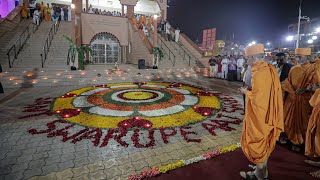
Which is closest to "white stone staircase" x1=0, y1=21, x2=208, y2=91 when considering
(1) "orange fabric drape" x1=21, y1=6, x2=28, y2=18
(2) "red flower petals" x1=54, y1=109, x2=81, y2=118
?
(1) "orange fabric drape" x1=21, y1=6, x2=28, y2=18

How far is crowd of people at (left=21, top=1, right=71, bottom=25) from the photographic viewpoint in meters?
17.8

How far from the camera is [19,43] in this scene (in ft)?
46.8

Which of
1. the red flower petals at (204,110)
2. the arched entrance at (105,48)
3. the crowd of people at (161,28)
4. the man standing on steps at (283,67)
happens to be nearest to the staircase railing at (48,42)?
the arched entrance at (105,48)

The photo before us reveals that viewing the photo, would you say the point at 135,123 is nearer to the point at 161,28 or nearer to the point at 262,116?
the point at 262,116

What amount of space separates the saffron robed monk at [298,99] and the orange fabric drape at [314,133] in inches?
12.9

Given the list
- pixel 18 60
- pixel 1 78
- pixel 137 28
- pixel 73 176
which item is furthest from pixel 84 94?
pixel 137 28

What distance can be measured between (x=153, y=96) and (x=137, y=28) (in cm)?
1372

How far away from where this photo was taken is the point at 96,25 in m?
20.3

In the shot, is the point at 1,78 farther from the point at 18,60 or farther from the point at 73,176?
the point at 73,176

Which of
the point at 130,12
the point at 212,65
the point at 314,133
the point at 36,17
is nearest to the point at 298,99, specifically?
the point at 314,133

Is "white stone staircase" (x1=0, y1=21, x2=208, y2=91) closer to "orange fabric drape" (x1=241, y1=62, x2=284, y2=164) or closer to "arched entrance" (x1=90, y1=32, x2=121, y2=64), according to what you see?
"arched entrance" (x1=90, y1=32, x2=121, y2=64)

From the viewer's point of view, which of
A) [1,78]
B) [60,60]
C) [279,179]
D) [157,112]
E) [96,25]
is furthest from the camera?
[96,25]

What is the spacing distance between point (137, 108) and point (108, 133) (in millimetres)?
2099

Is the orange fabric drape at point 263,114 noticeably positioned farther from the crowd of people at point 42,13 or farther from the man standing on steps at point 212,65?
the crowd of people at point 42,13
